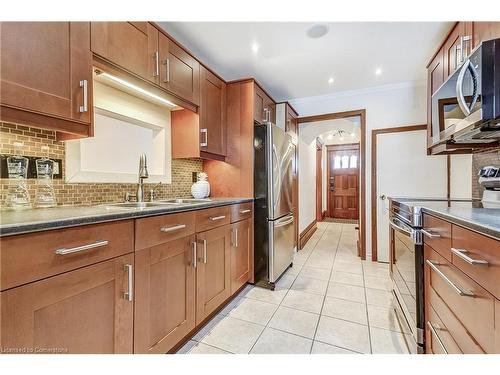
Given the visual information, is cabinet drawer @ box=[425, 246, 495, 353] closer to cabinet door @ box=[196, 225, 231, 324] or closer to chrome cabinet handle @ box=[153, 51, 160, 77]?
cabinet door @ box=[196, 225, 231, 324]

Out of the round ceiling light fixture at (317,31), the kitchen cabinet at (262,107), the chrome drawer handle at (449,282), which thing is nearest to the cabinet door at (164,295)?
the chrome drawer handle at (449,282)

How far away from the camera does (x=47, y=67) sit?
1054mm

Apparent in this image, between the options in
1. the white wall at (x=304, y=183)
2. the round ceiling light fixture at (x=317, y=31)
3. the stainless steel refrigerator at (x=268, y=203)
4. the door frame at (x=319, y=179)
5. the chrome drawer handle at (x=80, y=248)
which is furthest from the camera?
the door frame at (x=319, y=179)

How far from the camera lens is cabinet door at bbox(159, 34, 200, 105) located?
165 cm

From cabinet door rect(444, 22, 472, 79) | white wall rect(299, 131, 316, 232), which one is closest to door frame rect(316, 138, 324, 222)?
white wall rect(299, 131, 316, 232)

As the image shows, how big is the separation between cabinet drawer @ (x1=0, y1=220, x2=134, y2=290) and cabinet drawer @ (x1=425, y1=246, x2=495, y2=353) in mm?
1425

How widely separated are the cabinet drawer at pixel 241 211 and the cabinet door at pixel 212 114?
614 millimetres

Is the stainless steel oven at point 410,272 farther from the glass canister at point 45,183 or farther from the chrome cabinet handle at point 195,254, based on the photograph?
the glass canister at point 45,183

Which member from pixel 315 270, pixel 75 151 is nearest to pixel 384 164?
pixel 315 270

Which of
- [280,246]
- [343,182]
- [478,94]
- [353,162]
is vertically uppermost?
[353,162]

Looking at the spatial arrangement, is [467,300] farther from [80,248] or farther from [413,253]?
[80,248]

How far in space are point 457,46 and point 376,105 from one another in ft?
5.25

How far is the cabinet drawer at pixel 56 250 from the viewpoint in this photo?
72 centimetres

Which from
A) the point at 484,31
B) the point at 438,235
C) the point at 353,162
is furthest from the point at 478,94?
Result: the point at 353,162
